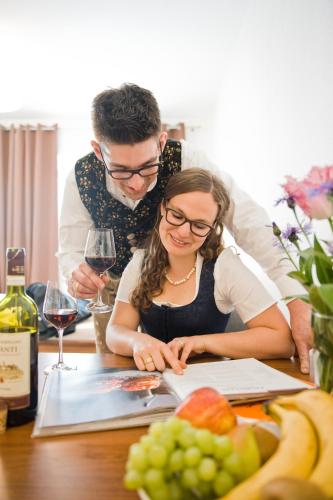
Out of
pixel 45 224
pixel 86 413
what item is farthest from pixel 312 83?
pixel 45 224

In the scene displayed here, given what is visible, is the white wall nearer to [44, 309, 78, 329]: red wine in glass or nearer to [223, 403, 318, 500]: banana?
[44, 309, 78, 329]: red wine in glass

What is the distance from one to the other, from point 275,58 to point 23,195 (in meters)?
4.28

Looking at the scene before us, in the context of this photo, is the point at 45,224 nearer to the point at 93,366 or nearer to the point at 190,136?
the point at 190,136

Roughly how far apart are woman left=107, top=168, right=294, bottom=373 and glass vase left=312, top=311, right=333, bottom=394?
63 centimetres

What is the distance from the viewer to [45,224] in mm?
5609

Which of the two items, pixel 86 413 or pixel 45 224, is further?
pixel 45 224

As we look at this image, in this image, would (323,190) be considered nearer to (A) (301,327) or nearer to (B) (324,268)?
(B) (324,268)

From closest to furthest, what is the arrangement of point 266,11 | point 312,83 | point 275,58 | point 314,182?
point 314,182
point 312,83
point 275,58
point 266,11

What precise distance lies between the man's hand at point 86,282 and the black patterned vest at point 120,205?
429 mm

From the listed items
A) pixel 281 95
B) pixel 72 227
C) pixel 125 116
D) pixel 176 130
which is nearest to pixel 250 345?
pixel 125 116

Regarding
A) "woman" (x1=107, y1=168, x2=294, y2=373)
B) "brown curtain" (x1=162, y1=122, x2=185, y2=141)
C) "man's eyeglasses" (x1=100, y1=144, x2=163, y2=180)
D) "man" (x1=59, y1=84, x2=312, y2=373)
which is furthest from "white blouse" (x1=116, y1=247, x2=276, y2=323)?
"brown curtain" (x1=162, y1=122, x2=185, y2=141)

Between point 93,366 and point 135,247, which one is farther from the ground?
point 135,247

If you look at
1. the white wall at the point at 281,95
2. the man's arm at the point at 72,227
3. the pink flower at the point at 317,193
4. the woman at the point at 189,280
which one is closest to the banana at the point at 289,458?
the pink flower at the point at 317,193

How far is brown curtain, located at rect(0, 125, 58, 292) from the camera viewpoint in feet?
18.2
